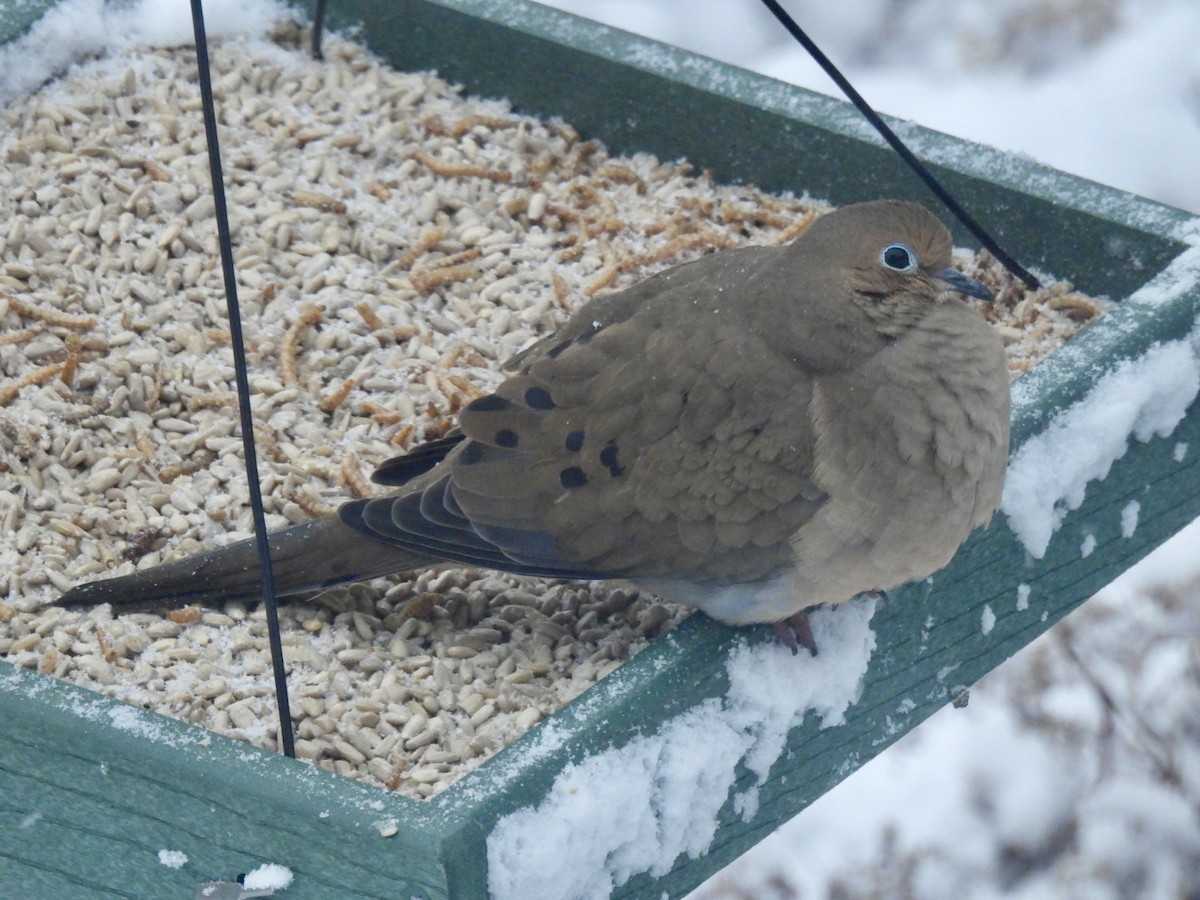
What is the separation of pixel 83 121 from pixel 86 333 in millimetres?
661

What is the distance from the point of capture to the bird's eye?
2.65m

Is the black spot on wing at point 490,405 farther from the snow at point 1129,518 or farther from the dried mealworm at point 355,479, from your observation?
the snow at point 1129,518

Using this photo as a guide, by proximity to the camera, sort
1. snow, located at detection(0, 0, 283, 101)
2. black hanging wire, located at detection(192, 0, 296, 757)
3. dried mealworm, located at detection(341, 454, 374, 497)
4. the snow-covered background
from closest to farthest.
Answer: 1. black hanging wire, located at detection(192, 0, 296, 757)
2. dried mealworm, located at detection(341, 454, 374, 497)
3. snow, located at detection(0, 0, 283, 101)
4. the snow-covered background

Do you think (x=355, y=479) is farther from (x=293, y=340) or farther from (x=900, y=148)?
(x=900, y=148)

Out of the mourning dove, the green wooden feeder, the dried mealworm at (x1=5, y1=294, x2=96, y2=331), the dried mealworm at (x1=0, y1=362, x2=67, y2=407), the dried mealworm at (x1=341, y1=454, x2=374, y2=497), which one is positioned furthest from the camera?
the dried mealworm at (x1=5, y1=294, x2=96, y2=331)

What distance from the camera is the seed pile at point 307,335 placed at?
8.89ft

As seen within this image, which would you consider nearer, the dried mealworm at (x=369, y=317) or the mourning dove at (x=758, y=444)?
the mourning dove at (x=758, y=444)

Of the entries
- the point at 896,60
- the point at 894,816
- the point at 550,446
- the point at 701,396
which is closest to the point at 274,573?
the point at 550,446

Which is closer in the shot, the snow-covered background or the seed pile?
the seed pile

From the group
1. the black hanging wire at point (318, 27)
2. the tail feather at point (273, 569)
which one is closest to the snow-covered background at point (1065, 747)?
the black hanging wire at point (318, 27)

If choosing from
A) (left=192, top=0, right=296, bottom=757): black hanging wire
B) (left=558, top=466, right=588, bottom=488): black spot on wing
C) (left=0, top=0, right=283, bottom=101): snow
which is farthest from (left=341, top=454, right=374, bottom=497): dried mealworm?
(left=0, top=0, right=283, bottom=101): snow

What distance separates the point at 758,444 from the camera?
2.57 metres

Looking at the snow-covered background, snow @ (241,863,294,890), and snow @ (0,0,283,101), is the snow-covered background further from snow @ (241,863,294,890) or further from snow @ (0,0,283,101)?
snow @ (241,863,294,890)

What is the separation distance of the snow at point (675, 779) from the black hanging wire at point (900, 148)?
2.55ft
